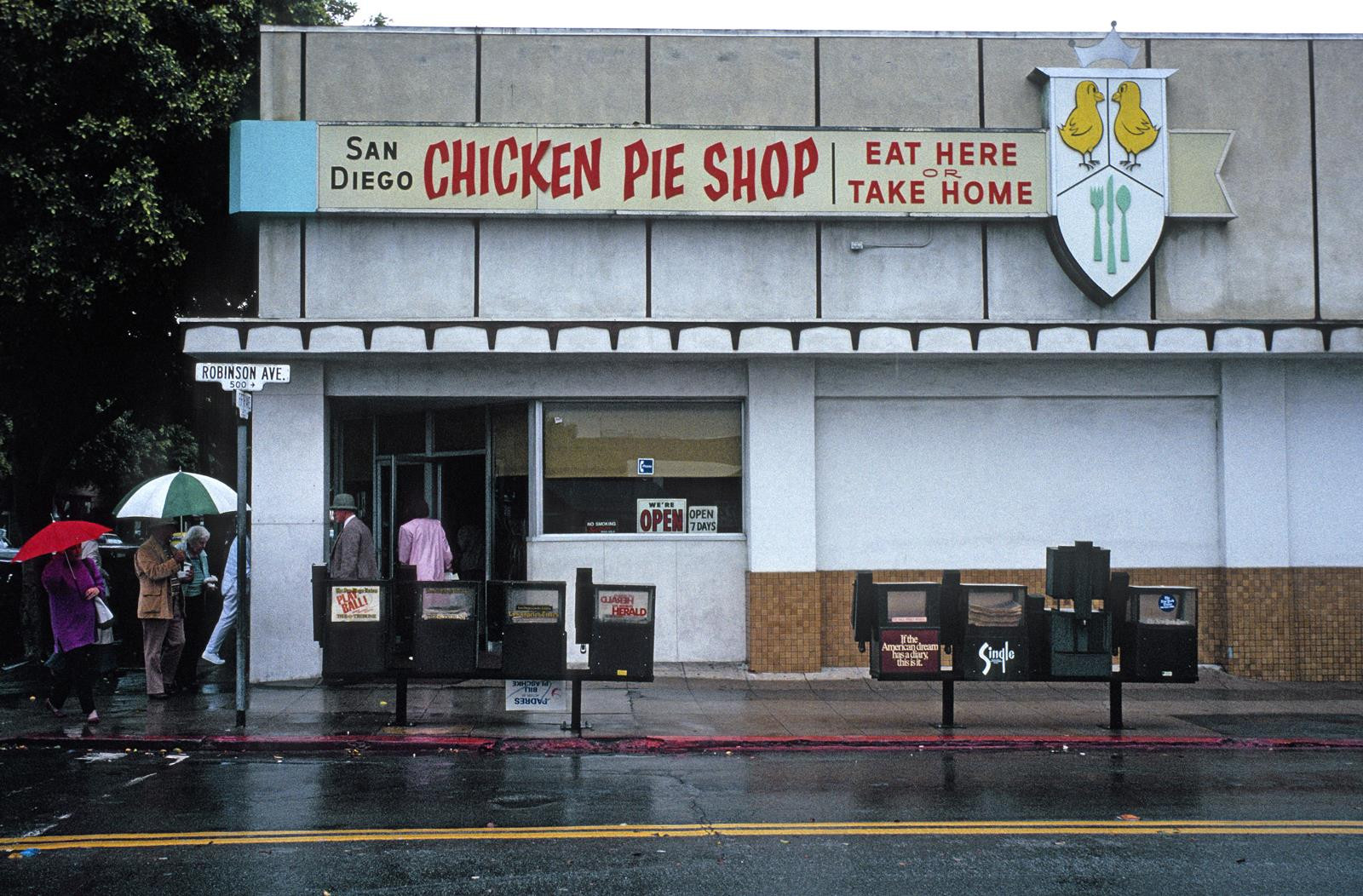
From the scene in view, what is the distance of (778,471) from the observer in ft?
47.3

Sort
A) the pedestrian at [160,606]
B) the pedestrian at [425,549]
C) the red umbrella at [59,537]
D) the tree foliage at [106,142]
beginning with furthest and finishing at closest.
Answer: the tree foliage at [106,142], the pedestrian at [425,549], the pedestrian at [160,606], the red umbrella at [59,537]

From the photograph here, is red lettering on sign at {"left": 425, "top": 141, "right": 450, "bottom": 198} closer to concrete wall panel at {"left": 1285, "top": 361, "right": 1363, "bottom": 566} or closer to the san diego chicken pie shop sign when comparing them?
the san diego chicken pie shop sign

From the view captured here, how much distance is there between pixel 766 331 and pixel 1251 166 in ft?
20.4

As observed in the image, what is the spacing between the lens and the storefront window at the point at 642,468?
14.6 meters

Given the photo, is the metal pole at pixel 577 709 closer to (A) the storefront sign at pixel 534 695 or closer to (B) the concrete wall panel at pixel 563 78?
(A) the storefront sign at pixel 534 695

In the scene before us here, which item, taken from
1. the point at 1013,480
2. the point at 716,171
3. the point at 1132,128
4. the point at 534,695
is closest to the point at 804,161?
the point at 716,171

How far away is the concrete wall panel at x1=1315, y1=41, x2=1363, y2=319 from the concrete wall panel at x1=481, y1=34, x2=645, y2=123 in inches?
319

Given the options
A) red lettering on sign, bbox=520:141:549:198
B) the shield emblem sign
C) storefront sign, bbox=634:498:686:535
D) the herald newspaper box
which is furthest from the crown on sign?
the herald newspaper box

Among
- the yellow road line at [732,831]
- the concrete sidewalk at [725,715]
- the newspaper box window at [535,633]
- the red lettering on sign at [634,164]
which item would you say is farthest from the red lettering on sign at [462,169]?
the yellow road line at [732,831]

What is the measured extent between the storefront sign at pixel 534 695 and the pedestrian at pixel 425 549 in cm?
293

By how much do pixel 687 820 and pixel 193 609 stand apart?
306 inches

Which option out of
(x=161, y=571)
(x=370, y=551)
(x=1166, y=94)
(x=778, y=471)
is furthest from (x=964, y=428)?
(x=161, y=571)

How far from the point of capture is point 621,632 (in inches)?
433

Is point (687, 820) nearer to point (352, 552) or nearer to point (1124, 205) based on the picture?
point (352, 552)
